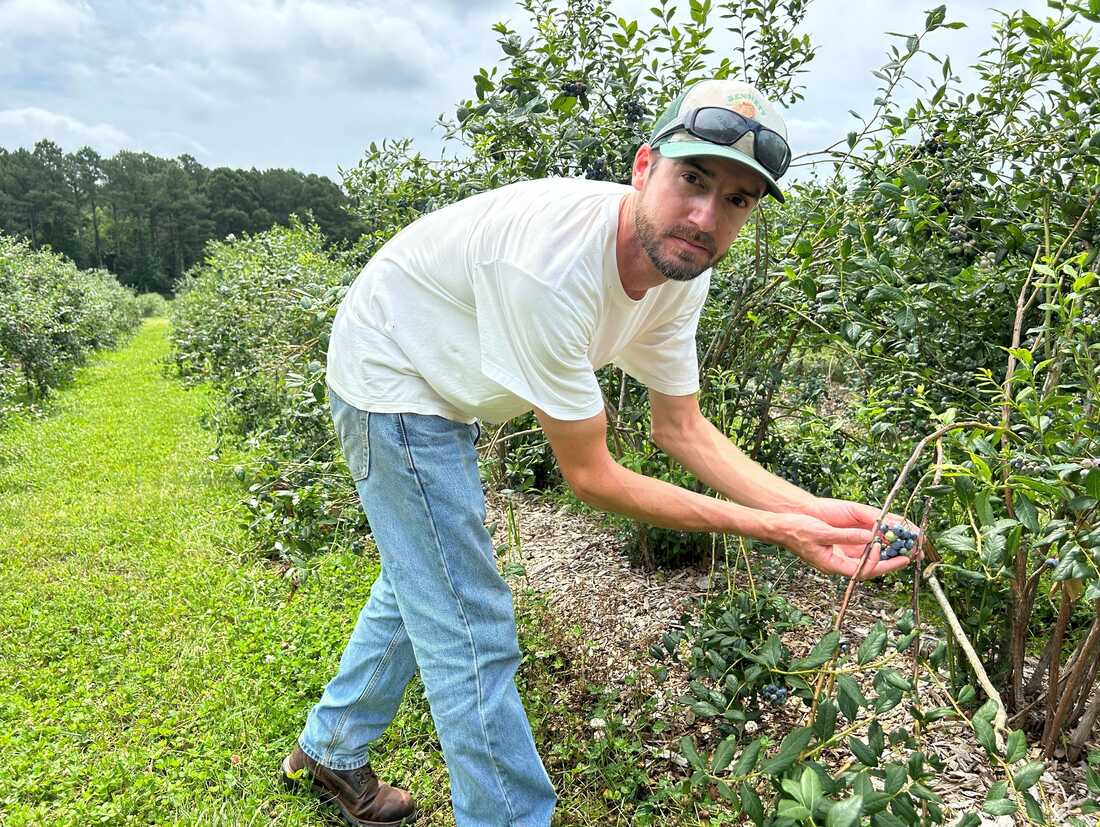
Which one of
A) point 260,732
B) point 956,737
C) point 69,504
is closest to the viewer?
point 956,737

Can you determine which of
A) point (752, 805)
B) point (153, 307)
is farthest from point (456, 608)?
point (153, 307)

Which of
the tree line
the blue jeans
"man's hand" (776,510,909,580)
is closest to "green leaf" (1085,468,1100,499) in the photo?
"man's hand" (776,510,909,580)

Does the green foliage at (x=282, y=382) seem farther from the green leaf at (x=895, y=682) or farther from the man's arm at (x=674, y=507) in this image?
the green leaf at (x=895, y=682)

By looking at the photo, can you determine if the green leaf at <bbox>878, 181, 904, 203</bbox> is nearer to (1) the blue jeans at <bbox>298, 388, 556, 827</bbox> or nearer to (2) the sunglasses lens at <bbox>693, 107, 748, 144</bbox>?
(2) the sunglasses lens at <bbox>693, 107, 748, 144</bbox>

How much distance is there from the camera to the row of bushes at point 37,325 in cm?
982

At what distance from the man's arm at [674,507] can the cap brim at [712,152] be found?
54 centimetres

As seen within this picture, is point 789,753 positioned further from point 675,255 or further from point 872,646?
point 675,255

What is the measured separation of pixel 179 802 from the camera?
2363 millimetres

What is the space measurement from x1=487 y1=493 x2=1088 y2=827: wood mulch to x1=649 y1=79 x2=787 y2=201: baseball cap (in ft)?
4.66

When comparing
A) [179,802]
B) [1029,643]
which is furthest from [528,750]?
[1029,643]

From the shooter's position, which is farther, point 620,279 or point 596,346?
point 596,346

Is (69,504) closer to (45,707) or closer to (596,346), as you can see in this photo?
(45,707)

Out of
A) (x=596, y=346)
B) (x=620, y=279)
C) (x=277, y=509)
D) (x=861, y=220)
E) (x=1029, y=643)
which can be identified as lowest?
(x=277, y=509)

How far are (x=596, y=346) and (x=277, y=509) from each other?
Answer: 303cm
